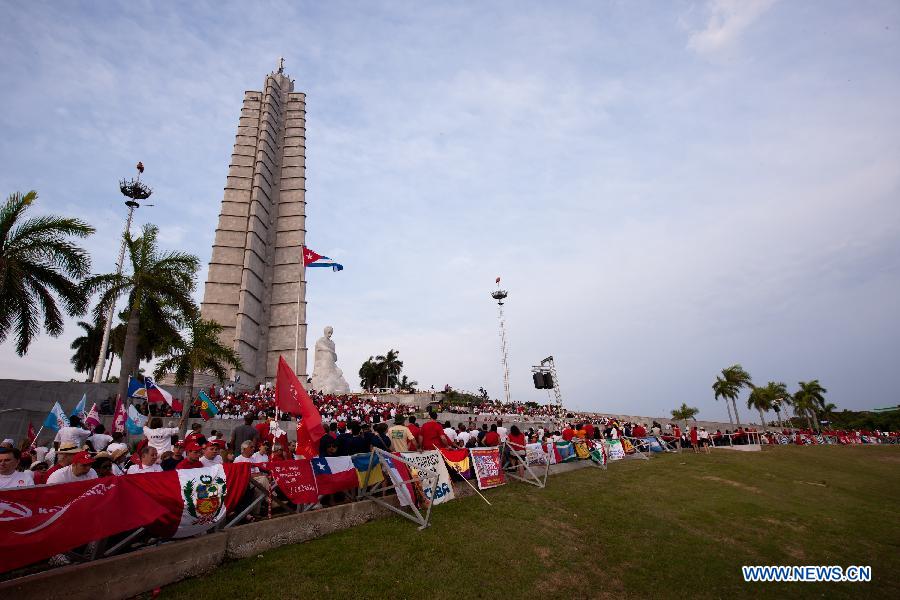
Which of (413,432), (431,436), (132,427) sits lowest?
(431,436)

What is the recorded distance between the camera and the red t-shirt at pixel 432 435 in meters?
11.3

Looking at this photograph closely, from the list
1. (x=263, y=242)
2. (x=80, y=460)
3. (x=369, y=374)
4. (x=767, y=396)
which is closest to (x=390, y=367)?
(x=369, y=374)

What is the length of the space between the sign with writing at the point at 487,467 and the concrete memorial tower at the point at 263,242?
4487 cm

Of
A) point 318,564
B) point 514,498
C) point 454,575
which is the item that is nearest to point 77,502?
point 318,564

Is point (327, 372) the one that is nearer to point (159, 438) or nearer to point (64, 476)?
point (159, 438)

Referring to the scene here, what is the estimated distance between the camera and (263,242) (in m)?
64.7

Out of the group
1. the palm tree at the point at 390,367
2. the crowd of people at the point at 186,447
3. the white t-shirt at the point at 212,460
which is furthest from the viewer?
the palm tree at the point at 390,367

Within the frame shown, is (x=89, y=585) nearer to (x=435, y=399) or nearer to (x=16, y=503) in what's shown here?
(x=16, y=503)

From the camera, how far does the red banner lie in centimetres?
772

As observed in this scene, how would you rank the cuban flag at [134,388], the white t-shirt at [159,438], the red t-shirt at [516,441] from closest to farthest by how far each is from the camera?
the white t-shirt at [159,438] → the red t-shirt at [516,441] → the cuban flag at [134,388]

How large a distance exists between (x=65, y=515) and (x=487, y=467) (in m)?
8.99

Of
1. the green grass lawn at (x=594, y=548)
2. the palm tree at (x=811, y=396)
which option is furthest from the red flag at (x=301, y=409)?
the palm tree at (x=811, y=396)

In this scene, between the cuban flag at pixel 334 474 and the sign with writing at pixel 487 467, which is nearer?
the cuban flag at pixel 334 474

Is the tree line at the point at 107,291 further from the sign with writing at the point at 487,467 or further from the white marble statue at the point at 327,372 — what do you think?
the white marble statue at the point at 327,372
